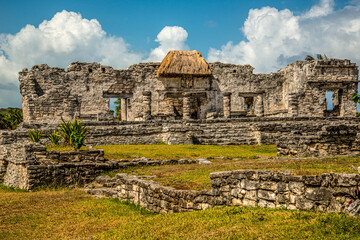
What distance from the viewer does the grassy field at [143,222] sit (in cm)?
391

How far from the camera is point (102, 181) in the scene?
10.1 m

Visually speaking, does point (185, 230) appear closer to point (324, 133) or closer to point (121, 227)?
point (121, 227)

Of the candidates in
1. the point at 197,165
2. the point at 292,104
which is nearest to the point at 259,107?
the point at 292,104

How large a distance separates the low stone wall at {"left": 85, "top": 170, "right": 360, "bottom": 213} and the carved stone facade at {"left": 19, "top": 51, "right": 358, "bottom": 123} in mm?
17736

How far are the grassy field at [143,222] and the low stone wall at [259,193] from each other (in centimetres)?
19

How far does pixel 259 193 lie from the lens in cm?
508

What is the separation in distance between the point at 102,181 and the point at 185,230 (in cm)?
583

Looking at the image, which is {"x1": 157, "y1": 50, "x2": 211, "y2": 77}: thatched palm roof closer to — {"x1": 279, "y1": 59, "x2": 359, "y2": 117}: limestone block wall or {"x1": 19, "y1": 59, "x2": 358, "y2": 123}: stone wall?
{"x1": 19, "y1": 59, "x2": 358, "y2": 123}: stone wall

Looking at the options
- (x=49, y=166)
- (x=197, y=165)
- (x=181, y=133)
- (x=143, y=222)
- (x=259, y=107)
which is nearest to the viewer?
(x=143, y=222)

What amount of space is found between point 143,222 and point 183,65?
21548 mm

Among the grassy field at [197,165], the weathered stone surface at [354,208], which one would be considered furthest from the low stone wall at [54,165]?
the weathered stone surface at [354,208]

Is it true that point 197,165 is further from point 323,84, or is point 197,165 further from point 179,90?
point 323,84

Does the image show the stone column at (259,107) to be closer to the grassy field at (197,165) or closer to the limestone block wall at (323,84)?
the limestone block wall at (323,84)

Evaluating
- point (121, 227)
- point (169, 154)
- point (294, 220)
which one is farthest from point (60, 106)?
point (294, 220)
